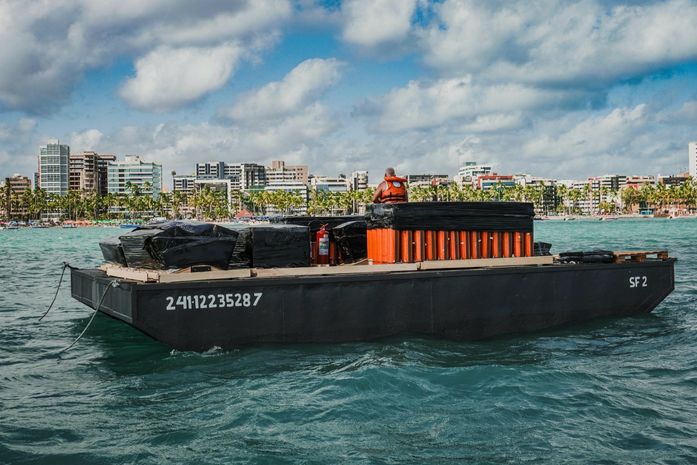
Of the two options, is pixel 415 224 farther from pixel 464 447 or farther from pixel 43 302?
pixel 43 302

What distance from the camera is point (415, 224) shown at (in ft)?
43.3

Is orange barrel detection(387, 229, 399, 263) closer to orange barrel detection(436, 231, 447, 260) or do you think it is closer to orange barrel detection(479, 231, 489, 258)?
orange barrel detection(436, 231, 447, 260)

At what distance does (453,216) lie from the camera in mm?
13469

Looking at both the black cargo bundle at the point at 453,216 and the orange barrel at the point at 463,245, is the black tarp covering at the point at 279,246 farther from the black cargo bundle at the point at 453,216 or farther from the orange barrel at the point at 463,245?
the orange barrel at the point at 463,245

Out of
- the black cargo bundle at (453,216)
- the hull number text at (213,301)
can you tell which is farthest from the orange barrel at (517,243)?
the hull number text at (213,301)

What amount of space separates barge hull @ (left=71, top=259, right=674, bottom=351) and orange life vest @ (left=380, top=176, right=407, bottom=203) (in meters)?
2.00

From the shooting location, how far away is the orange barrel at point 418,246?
13164mm

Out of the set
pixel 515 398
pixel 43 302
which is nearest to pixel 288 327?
pixel 515 398

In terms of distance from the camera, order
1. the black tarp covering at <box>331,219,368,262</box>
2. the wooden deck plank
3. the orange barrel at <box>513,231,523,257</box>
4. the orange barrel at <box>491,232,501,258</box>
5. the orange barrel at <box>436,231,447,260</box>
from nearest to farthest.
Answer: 1. the wooden deck plank
2. the orange barrel at <box>436,231,447,260</box>
3. the orange barrel at <box>491,232,501,258</box>
4. the orange barrel at <box>513,231,523,257</box>
5. the black tarp covering at <box>331,219,368,262</box>

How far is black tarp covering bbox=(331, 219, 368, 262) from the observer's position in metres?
14.4

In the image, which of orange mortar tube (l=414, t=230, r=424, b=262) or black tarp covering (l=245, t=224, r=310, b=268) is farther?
orange mortar tube (l=414, t=230, r=424, b=262)

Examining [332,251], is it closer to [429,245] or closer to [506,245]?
[429,245]

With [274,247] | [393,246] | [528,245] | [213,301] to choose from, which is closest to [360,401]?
[213,301]

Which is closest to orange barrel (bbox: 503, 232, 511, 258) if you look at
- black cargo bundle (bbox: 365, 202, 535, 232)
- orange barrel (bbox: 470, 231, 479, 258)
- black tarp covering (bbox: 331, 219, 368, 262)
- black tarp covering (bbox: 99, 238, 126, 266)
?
black cargo bundle (bbox: 365, 202, 535, 232)
